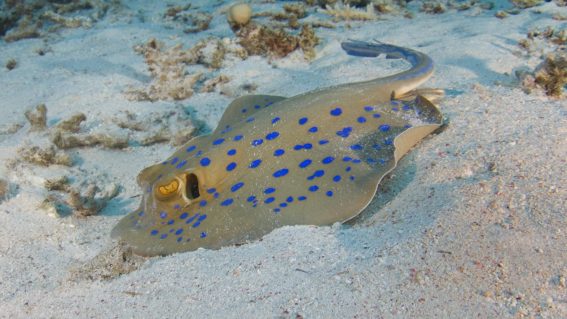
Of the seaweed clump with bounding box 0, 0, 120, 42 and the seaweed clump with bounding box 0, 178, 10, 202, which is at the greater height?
the seaweed clump with bounding box 0, 0, 120, 42

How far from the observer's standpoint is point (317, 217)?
286 centimetres

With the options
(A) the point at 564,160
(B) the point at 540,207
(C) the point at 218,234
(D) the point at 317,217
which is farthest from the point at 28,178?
(A) the point at 564,160

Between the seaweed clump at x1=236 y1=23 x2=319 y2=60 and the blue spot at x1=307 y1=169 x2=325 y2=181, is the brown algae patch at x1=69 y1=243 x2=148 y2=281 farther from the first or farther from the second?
the seaweed clump at x1=236 y1=23 x2=319 y2=60

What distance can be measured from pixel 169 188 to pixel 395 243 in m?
1.74

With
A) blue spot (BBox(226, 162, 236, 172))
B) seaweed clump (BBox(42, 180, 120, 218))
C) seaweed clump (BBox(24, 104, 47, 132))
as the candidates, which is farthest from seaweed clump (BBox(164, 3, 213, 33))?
blue spot (BBox(226, 162, 236, 172))

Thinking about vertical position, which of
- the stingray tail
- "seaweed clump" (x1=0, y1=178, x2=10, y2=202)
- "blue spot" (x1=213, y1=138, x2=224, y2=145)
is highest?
the stingray tail

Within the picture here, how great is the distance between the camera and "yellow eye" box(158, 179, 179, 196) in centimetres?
322

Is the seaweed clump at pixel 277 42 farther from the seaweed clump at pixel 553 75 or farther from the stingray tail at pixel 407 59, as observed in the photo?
the seaweed clump at pixel 553 75

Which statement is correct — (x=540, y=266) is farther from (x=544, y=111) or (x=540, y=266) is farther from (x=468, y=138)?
(x=544, y=111)

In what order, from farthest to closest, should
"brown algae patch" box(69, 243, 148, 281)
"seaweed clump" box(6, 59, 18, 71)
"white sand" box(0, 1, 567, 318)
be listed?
"seaweed clump" box(6, 59, 18, 71) < "brown algae patch" box(69, 243, 148, 281) < "white sand" box(0, 1, 567, 318)

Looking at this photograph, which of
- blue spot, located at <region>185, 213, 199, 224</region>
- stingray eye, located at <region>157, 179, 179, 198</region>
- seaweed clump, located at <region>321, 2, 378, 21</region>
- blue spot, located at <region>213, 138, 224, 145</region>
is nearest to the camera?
blue spot, located at <region>185, 213, 199, 224</region>

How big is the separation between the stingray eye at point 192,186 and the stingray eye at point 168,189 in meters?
0.10

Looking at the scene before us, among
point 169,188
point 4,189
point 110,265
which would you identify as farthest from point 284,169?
point 4,189

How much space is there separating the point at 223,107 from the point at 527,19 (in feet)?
15.9
